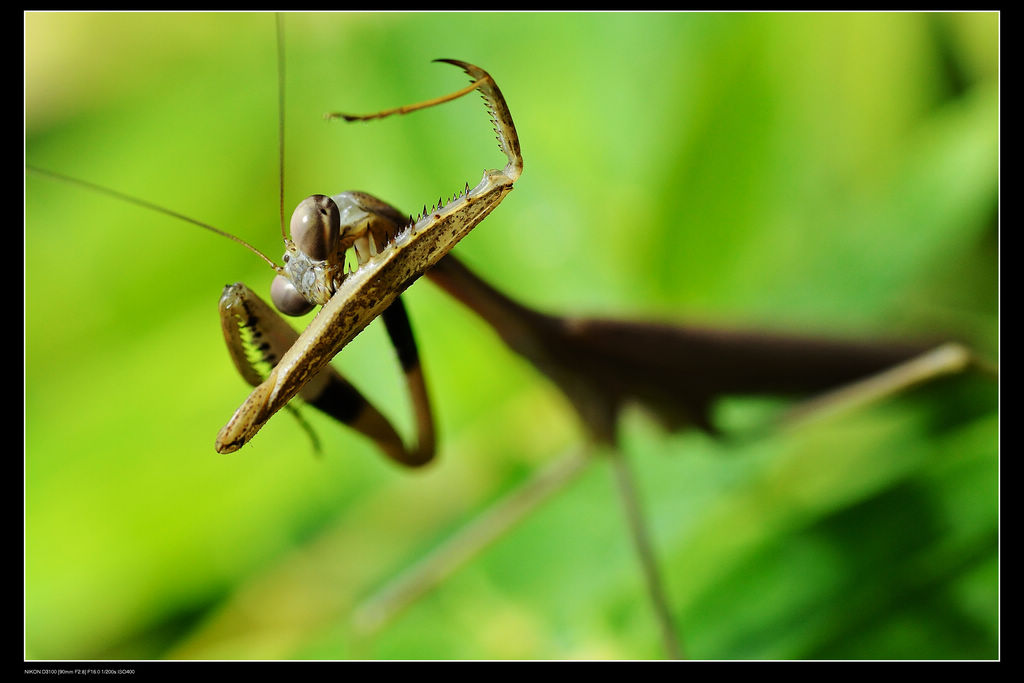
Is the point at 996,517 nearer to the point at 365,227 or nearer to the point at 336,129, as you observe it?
the point at 365,227

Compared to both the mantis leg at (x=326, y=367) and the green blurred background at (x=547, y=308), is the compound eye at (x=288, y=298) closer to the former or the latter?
the mantis leg at (x=326, y=367)

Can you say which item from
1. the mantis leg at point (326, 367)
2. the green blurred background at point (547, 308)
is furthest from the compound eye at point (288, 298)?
the green blurred background at point (547, 308)

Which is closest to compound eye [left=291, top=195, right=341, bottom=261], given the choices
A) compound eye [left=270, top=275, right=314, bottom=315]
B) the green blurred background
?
compound eye [left=270, top=275, right=314, bottom=315]

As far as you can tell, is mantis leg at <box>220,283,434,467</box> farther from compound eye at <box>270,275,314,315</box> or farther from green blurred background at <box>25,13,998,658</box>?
green blurred background at <box>25,13,998,658</box>

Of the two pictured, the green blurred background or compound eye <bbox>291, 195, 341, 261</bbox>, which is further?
the green blurred background

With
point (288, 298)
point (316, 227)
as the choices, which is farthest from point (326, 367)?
point (316, 227)

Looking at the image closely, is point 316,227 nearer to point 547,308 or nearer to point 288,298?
point 288,298

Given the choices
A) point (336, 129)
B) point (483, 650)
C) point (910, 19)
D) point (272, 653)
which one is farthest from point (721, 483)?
point (336, 129)

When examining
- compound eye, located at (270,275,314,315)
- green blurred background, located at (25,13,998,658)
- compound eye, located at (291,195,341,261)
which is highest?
compound eye, located at (291,195,341,261)
